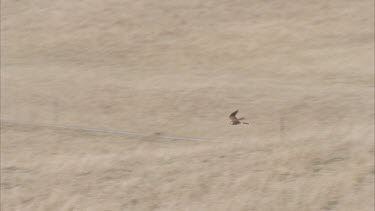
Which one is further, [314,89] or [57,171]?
[314,89]

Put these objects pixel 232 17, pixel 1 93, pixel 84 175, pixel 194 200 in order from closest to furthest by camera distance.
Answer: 1. pixel 194 200
2. pixel 84 175
3. pixel 1 93
4. pixel 232 17

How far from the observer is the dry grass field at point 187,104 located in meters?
11.1

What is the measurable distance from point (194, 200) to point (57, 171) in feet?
Result: 10.1

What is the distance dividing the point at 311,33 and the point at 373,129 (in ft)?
20.4

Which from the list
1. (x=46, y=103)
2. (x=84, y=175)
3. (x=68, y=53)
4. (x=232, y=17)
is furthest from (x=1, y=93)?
(x=232, y=17)

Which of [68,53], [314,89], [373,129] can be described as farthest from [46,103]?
[373,129]

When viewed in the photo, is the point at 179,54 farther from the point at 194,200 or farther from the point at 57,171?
the point at 194,200

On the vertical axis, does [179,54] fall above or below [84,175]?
above

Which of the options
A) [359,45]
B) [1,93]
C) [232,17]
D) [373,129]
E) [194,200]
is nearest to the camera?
[194,200]

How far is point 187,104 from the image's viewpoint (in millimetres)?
15133

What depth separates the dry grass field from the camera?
11.1m

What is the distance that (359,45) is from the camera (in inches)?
722

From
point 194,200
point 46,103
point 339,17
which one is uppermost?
point 339,17

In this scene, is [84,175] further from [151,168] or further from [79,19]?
[79,19]
